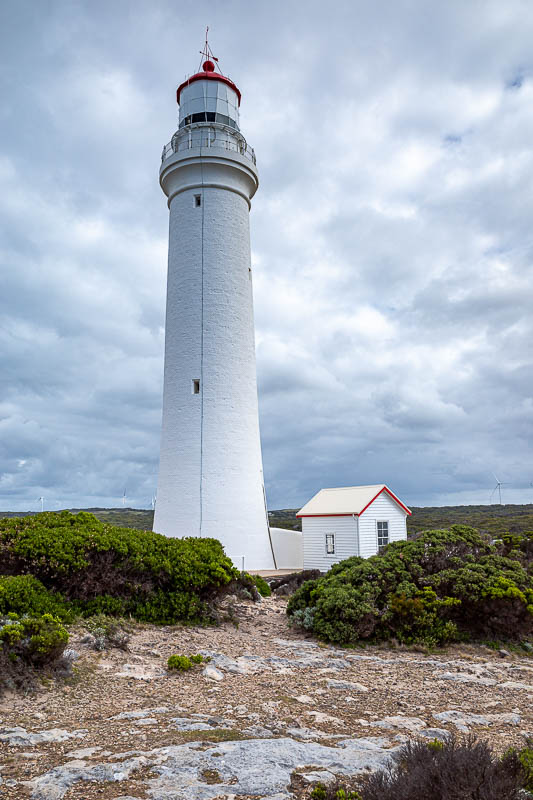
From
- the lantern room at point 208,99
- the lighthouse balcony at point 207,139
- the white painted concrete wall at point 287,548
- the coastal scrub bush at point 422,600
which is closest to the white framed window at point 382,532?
the white painted concrete wall at point 287,548

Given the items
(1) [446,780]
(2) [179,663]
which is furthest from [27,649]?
(1) [446,780]

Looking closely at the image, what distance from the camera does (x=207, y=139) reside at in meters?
21.3

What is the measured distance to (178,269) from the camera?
21266mm

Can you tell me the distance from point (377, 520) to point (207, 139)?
51.9 ft

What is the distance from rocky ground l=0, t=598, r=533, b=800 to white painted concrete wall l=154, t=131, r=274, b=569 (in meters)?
8.95

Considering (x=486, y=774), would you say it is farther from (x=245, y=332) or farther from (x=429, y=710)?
(x=245, y=332)

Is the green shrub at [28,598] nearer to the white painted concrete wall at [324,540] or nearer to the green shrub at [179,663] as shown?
the green shrub at [179,663]

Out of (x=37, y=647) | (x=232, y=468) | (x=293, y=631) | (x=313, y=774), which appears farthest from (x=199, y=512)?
(x=313, y=774)

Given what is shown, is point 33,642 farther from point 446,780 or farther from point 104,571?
point 446,780

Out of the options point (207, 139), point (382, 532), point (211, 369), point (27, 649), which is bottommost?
point (27, 649)

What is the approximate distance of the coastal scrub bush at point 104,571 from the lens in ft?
31.4

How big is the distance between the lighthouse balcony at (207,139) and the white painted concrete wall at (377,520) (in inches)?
564

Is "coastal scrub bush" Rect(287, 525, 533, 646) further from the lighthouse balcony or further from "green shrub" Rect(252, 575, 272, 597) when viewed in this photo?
the lighthouse balcony

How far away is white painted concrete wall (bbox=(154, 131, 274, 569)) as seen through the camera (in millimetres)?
19672
